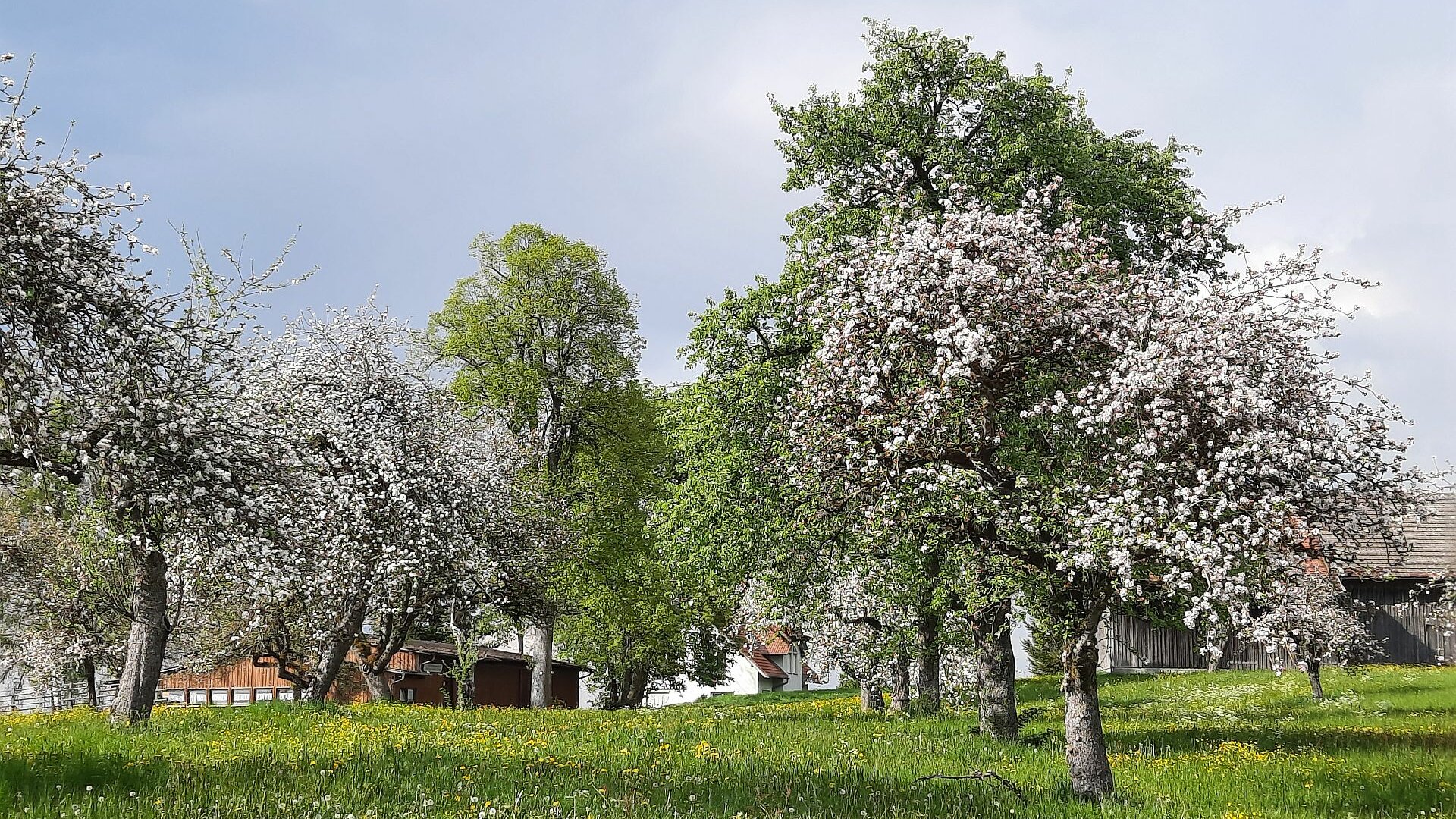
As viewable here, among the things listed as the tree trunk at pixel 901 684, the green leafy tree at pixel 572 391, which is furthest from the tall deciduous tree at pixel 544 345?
the tree trunk at pixel 901 684

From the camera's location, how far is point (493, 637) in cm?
4284

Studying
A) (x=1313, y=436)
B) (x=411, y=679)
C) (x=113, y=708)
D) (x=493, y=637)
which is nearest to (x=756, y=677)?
(x=411, y=679)

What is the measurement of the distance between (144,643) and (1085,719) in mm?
14857

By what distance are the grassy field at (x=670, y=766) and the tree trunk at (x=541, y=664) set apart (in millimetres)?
12509

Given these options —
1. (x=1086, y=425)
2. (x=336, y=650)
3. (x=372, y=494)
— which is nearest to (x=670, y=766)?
(x=1086, y=425)

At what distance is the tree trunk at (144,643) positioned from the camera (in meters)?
17.1

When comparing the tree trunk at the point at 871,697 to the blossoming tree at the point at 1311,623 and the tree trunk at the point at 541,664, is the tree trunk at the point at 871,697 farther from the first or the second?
the blossoming tree at the point at 1311,623

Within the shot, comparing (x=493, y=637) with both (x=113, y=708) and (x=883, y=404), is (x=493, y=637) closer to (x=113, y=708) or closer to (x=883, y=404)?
(x=113, y=708)

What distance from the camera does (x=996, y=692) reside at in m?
19.2

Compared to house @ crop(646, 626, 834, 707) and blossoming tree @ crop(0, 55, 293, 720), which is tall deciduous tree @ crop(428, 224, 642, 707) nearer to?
blossoming tree @ crop(0, 55, 293, 720)

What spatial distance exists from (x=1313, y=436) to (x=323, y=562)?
21396 mm

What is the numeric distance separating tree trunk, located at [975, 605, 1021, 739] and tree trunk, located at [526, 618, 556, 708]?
1924cm

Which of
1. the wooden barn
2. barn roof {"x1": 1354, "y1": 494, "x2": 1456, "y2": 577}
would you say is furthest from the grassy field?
barn roof {"x1": 1354, "y1": 494, "x2": 1456, "y2": 577}

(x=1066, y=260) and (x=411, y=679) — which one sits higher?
(x=1066, y=260)
